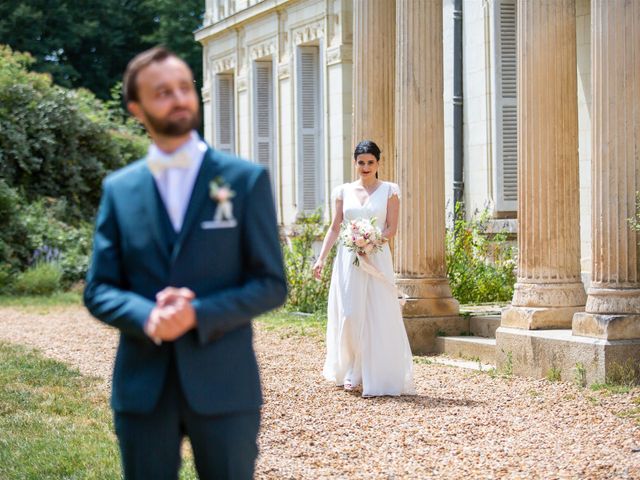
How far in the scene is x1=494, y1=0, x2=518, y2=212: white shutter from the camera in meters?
15.4

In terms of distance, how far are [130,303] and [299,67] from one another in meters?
18.1

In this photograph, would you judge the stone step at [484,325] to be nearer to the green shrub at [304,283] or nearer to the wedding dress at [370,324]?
Answer: the wedding dress at [370,324]

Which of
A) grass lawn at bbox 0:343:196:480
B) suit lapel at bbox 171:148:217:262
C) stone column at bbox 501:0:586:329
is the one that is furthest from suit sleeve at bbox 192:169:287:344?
stone column at bbox 501:0:586:329

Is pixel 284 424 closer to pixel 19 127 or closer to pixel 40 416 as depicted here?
pixel 40 416

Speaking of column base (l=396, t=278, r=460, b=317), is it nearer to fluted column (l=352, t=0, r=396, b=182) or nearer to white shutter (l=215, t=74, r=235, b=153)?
fluted column (l=352, t=0, r=396, b=182)

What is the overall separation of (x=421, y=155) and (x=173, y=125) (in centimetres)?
877

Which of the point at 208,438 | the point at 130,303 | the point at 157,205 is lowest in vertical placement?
the point at 208,438

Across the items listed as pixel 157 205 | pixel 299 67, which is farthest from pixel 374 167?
pixel 299 67

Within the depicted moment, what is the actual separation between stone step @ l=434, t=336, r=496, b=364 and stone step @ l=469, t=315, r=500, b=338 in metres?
0.10

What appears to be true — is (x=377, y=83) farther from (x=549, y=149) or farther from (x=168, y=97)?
(x=168, y=97)

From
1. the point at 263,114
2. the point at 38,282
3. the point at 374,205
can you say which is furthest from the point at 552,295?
the point at 263,114

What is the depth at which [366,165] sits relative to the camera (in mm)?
9758

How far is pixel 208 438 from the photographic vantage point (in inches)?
133

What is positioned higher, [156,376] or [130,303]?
[130,303]
